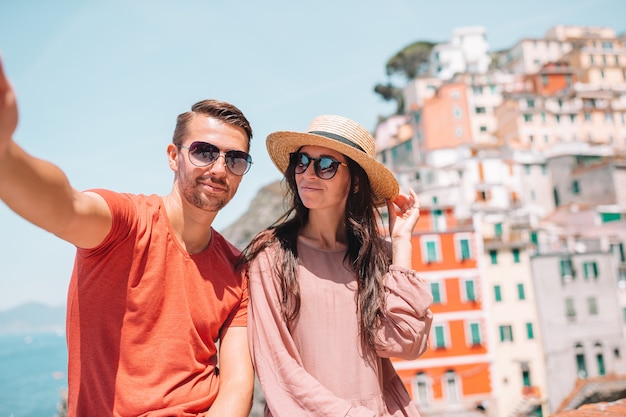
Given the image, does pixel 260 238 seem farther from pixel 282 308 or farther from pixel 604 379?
Answer: pixel 604 379

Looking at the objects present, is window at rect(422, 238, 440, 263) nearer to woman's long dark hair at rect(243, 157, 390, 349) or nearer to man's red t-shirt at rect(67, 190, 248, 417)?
woman's long dark hair at rect(243, 157, 390, 349)

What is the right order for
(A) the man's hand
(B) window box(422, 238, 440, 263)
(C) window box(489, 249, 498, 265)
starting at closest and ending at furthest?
(A) the man's hand < (B) window box(422, 238, 440, 263) < (C) window box(489, 249, 498, 265)

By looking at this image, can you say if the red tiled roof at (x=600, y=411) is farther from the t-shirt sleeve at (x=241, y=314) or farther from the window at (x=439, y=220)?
the window at (x=439, y=220)

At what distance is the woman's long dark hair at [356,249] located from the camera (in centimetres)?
283

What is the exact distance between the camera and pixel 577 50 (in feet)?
165

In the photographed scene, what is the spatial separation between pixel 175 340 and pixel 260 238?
0.84 m

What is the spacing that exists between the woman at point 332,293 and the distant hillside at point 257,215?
143ft

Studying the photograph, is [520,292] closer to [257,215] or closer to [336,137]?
[336,137]

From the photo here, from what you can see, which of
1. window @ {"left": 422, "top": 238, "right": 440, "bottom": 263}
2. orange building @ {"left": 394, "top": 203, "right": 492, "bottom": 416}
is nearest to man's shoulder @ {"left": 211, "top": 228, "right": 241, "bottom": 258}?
orange building @ {"left": 394, "top": 203, "right": 492, "bottom": 416}

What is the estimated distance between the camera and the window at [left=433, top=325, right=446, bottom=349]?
82.7 ft

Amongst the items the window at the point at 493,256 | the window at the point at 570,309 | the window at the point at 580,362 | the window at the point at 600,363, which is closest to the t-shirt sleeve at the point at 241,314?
the window at the point at 493,256

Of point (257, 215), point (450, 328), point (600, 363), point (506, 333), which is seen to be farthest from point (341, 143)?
point (257, 215)

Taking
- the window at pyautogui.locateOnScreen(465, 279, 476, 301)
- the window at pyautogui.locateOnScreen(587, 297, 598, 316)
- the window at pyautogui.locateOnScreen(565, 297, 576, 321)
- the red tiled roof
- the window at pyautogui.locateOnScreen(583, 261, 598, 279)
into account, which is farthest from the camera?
the window at pyautogui.locateOnScreen(583, 261, 598, 279)

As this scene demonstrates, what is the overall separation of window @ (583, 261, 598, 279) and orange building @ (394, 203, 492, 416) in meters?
6.50
